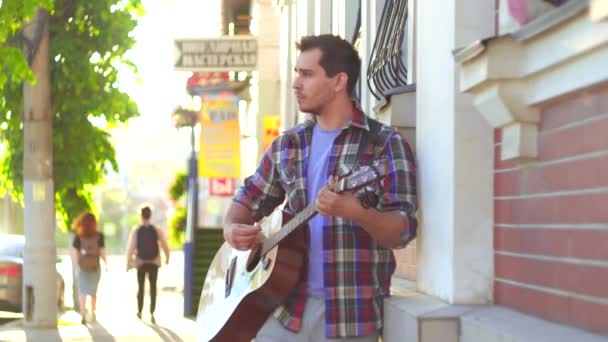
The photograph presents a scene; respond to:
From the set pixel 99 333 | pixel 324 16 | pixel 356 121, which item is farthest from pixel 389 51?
pixel 99 333

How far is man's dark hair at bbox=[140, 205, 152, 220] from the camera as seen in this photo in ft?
60.7

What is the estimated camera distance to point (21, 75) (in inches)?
470

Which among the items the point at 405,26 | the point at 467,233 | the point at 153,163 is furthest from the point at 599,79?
the point at 153,163

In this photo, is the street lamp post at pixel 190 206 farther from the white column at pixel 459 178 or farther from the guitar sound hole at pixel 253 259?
the white column at pixel 459 178

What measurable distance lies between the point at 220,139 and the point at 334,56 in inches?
660

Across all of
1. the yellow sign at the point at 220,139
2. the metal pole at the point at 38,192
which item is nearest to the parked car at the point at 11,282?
the metal pole at the point at 38,192

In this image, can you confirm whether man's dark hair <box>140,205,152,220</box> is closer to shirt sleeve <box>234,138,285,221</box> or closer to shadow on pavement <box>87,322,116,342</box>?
shadow on pavement <box>87,322,116,342</box>

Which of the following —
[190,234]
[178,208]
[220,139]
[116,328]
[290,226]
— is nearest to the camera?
[290,226]

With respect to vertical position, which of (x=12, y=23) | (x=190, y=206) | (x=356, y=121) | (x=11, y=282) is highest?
(x=12, y=23)

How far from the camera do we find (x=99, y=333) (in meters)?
15.5

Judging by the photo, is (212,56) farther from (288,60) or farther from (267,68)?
(267,68)

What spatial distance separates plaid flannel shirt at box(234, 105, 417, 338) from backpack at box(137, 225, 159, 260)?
45.9ft

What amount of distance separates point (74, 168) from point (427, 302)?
1376 cm

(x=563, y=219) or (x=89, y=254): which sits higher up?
(x=563, y=219)
